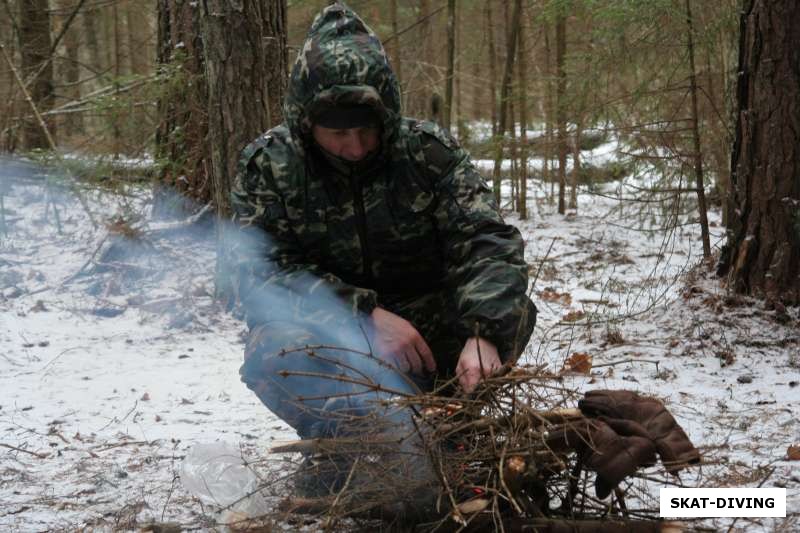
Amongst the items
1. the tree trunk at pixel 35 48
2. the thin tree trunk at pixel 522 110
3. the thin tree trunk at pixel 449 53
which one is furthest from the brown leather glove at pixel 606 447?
the tree trunk at pixel 35 48

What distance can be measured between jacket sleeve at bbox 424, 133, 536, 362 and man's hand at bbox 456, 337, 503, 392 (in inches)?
1.7

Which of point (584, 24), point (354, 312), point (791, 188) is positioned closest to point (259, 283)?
point (354, 312)

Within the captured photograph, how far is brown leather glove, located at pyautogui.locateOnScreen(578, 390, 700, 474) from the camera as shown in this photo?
2203mm

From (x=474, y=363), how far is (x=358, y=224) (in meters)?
0.77

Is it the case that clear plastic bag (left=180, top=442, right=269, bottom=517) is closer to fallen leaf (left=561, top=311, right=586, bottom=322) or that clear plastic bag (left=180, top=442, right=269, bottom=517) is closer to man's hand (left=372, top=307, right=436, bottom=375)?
man's hand (left=372, top=307, right=436, bottom=375)

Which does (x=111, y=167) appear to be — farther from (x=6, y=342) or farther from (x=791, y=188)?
(x=791, y=188)

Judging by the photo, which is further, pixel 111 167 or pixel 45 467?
pixel 111 167

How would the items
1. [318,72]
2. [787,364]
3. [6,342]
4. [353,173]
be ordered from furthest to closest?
[6,342]
[787,364]
[353,173]
[318,72]

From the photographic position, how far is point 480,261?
2.71 metres

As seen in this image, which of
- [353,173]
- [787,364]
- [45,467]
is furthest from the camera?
[787,364]

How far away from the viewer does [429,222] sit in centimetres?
302

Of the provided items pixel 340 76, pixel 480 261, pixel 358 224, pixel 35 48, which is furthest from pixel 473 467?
pixel 35 48

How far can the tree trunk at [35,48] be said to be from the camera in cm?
910

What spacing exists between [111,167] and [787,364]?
517 centimetres
